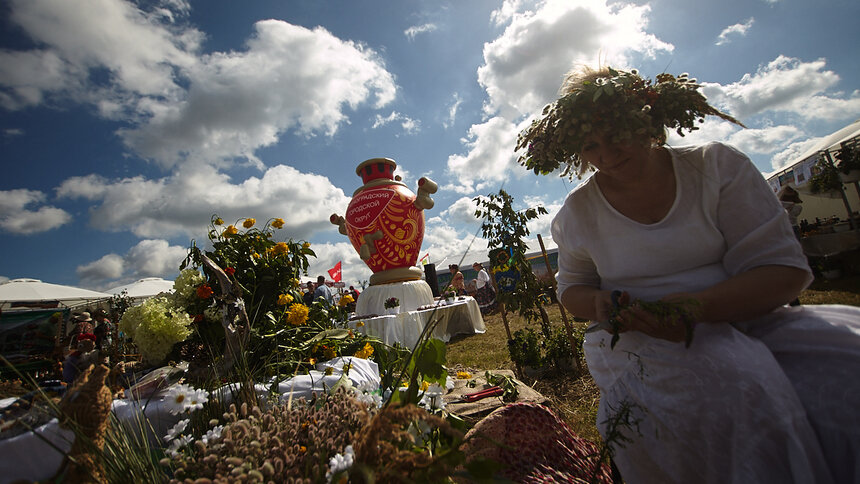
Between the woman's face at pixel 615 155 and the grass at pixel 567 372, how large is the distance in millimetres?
1679

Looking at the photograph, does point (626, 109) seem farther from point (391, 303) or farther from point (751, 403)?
point (391, 303)

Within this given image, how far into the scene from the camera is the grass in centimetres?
267

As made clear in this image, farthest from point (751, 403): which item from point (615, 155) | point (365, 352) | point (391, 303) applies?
point (391, 303)

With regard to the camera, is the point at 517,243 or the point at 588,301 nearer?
the point at 588,301

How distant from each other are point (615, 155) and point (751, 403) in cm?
83

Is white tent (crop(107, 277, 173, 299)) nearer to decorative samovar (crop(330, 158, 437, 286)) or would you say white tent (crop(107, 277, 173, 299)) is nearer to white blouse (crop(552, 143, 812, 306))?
decorative samovar (crop(330, 158, 437, 286))

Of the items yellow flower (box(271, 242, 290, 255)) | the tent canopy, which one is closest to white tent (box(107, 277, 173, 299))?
yellow flower (box(271, 242, 290, 255))

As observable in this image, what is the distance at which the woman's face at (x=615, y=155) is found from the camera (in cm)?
128

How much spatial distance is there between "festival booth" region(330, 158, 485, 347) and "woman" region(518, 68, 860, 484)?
5102 mm

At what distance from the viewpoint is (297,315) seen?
2213 mm

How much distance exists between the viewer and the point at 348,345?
2.35 meters

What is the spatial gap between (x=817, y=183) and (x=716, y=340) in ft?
38.1

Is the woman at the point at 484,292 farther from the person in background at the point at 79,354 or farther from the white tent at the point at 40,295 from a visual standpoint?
the white tent at the point at 40,295

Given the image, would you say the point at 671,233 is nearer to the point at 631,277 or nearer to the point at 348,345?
the point at 631,277
